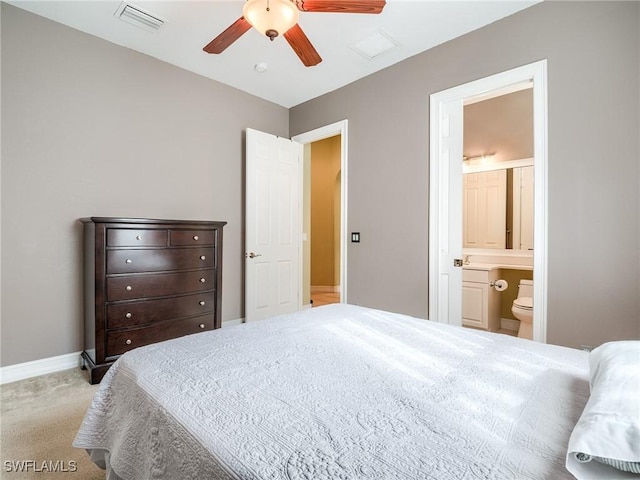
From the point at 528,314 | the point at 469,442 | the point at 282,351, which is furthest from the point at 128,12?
the point at 528,314

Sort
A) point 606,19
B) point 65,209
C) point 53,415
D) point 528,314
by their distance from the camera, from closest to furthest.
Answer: point 53,415 → point 606,19 → point 65,209 → point 528,314

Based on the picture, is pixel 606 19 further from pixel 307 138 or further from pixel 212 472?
pixel 212 472

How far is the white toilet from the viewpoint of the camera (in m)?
3.21

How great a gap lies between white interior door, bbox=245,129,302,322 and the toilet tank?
2638 millimetres

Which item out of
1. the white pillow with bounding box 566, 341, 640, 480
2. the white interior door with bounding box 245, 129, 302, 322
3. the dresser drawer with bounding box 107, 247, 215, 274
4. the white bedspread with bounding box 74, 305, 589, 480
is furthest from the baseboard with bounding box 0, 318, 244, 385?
the white pillow with bounding box 566, 341, 640, 480

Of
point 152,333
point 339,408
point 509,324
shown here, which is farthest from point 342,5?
point 509,324

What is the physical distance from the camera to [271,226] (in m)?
4.00

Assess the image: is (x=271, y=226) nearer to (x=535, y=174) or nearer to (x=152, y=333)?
(x=152, y=333)

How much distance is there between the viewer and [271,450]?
68 cm

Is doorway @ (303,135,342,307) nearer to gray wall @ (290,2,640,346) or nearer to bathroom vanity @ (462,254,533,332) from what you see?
bathroom vanity @ (462,254,533,332)

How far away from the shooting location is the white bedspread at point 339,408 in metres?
0.65

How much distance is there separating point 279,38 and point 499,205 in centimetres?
314

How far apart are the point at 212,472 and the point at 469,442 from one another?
1.79 ft

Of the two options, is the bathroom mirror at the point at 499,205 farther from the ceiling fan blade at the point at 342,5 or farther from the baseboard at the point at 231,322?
the baseboard at the point at 231,322
